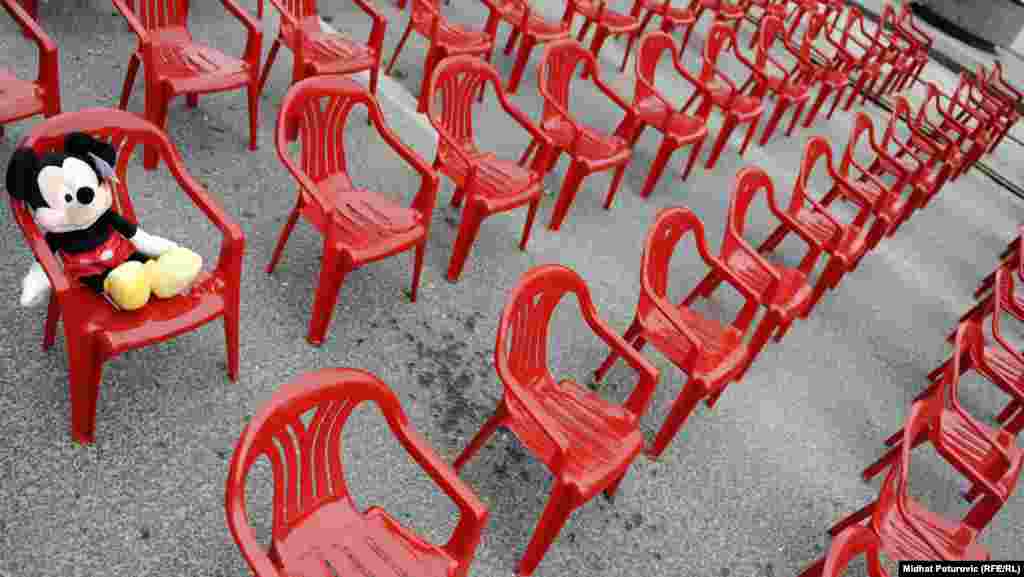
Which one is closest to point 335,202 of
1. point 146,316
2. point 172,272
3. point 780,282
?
point 172,272

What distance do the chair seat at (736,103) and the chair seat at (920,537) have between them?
3232 mm

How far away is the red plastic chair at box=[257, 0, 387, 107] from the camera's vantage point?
366cm

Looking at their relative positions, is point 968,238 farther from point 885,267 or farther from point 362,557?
point 362,557

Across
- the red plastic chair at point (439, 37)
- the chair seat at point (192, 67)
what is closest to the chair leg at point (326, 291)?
the chair seat at point (192, 67)

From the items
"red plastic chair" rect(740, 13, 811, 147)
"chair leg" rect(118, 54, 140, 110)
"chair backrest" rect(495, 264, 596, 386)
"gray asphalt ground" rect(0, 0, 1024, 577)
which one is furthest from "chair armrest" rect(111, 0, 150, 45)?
"red plastic chair" rect(740, 13, 811, 147)

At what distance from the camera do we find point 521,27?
5.09 meters

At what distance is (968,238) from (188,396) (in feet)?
21.8

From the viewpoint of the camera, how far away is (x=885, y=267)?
209 inches

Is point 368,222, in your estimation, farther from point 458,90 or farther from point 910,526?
point 910,526

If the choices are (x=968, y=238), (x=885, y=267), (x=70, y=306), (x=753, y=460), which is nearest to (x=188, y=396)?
(x=70, y=306)

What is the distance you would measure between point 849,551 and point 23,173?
8.76 ft

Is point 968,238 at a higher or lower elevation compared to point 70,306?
lower

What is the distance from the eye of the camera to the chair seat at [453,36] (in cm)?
454

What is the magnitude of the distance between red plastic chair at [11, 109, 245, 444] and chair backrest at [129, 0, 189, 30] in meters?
1.33
